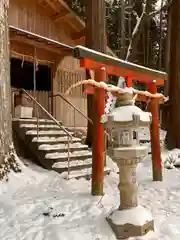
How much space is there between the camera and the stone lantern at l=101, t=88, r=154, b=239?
4285 millimetres

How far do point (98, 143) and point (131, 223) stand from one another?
1973 millimetres

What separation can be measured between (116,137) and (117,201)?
1.74m

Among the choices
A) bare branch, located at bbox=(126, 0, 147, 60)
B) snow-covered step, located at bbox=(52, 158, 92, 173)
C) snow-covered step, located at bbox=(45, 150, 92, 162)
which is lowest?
snow-covered step, located at bbox=(52, 158, 92, 173)

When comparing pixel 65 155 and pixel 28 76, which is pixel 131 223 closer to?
pixel 65 155

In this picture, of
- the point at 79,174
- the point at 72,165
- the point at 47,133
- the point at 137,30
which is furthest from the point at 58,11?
the point at 137,30

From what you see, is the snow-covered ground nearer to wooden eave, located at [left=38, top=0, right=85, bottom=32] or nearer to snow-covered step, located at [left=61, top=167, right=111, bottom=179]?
snow-covered step, located at [left=61, top=167, right=111, bottom=179]

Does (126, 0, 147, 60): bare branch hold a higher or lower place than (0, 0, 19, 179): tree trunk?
higher

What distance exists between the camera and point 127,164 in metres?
4.39

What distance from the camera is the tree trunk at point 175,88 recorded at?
36.0 ft

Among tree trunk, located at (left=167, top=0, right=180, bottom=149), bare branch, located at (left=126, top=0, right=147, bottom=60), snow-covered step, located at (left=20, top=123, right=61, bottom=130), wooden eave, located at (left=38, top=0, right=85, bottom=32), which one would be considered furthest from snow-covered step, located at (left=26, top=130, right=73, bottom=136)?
bare branch, located at (left=126, top=0, right=147, bottom=60)

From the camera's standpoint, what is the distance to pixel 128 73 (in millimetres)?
6402

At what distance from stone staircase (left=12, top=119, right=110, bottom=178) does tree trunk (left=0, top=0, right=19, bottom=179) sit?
1.20 m

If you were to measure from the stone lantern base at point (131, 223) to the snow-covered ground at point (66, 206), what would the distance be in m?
0.12

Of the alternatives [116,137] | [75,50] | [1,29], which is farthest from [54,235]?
[1,29]
